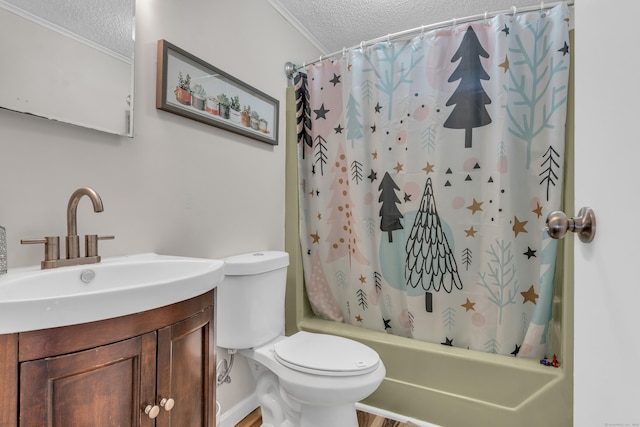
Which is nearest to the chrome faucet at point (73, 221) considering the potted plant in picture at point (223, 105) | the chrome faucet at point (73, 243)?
the chrome faucet at point (73, 243)

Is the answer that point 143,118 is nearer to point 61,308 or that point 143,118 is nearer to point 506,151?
point 61,308

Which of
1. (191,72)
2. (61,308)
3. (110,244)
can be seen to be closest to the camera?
(61,308)

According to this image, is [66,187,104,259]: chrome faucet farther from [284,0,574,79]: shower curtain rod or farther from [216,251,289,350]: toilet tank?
[284,0,574,79]: shower curtain rod

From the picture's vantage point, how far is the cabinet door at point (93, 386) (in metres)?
0.59

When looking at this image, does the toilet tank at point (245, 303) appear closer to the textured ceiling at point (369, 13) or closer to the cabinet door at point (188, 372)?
the cabinet door at point (188, 372)

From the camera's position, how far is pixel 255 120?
176 cm

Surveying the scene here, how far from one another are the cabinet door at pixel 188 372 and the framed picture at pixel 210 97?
2.86ft

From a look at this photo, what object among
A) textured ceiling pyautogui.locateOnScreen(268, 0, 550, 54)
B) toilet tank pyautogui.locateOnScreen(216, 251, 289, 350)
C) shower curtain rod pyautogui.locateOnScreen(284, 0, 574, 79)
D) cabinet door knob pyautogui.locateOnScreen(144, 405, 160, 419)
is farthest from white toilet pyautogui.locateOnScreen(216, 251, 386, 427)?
textured ceiling pyautogui.locateOnScreen(268, 0, 550, 54)

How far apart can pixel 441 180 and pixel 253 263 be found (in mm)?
1022

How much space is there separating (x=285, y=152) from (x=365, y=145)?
52 centimetres

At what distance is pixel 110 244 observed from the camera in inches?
43.8

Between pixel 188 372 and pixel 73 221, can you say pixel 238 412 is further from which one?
pixel 73 221

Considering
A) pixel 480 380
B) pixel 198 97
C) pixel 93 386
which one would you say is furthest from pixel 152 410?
pixel 480 380
